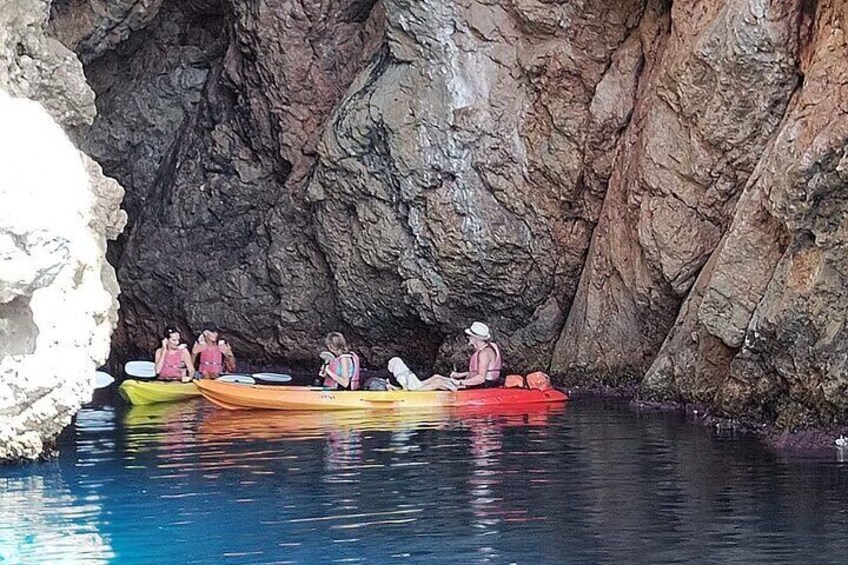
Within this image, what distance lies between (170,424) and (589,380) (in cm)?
581

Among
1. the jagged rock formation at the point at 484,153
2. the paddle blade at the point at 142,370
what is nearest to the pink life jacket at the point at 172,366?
the paddle blade at the point at 142,370

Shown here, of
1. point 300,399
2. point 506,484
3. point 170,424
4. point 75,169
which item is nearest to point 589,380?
point 300,399

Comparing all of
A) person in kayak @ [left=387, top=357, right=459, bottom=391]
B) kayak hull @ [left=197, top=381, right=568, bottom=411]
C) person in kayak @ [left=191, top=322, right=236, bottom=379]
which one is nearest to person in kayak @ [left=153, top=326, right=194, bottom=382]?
person in kayak @ [left=191, top=322, right=236, bottom=379]

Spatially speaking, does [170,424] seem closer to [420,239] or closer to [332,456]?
[332,456]

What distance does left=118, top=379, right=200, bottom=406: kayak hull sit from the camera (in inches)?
653

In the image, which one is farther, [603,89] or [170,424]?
[603,89]

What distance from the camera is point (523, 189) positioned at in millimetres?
17938

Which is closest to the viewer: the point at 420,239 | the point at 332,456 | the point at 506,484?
the point at 506,484

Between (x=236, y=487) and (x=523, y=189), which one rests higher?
(x=523, y=189)

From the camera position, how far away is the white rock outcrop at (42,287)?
9.34 metres

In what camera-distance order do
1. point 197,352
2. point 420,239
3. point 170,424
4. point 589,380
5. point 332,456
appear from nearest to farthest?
point 332,456 < point 170,424 < point 589,380 < point 420,239 < point 197,352

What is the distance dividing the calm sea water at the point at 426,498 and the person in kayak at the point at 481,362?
2914 millimetres

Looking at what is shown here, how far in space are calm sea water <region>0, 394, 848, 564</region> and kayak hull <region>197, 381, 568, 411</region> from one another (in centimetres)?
168

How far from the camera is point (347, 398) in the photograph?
50.3 ft
